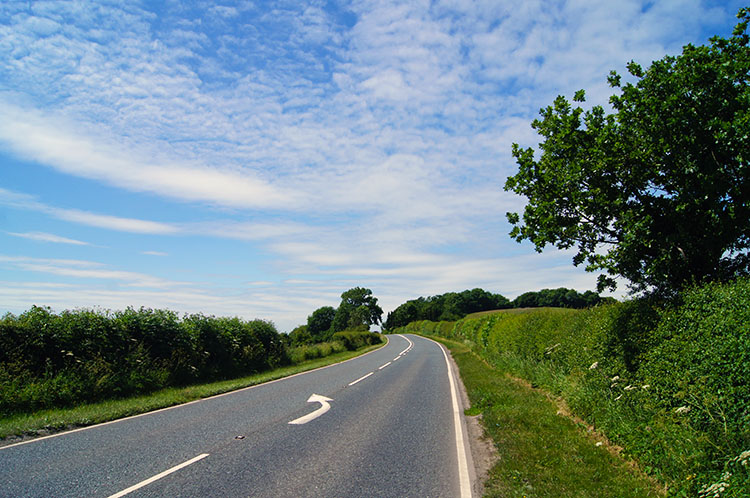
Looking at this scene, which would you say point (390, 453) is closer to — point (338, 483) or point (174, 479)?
point (338, 483)

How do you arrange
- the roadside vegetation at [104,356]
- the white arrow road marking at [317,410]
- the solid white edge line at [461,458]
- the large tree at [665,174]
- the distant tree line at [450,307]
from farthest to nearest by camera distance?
1. the distant tree line at [450,307]
2. the roadside vegetation at [104,356]
3. the white arrow road marking at [317,410]
4. the large tree at [665,174]
5. the solid white edge line at [461,458]

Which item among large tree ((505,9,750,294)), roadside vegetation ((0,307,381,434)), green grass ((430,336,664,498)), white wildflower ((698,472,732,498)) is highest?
large tree ((505,9,750,294))

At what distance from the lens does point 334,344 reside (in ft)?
125

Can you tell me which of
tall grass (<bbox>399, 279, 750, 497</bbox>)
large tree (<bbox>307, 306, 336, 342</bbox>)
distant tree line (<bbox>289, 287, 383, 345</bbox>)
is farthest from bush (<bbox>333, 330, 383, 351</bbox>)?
large tree (<bbox>307, 306, 336, 342</bbox>)

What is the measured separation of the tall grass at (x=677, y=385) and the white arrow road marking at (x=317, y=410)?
6163 mm

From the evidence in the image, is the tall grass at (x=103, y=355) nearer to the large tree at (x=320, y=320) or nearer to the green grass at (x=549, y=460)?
the green grass at (x=549, y=460)

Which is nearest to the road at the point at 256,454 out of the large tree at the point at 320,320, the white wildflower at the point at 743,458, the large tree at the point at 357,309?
the white wildflower at the point at 743,458

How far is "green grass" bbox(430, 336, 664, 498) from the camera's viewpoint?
5312 millimetres

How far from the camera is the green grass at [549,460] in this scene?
5312 millimetres

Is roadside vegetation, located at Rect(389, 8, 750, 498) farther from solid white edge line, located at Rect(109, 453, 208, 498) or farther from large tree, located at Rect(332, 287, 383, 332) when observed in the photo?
large tree, located at Rect(332, 287, 383, 332)

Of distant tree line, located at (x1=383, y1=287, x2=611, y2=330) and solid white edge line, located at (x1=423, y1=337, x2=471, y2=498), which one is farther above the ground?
distant tree line, located at (x1=383, y1=287, x2=611, y2=330)

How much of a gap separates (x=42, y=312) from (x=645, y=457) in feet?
53.5

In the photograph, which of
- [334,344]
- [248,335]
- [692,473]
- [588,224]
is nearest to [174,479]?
[692,473]

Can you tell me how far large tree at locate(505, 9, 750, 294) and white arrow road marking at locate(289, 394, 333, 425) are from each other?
7.11 metres
